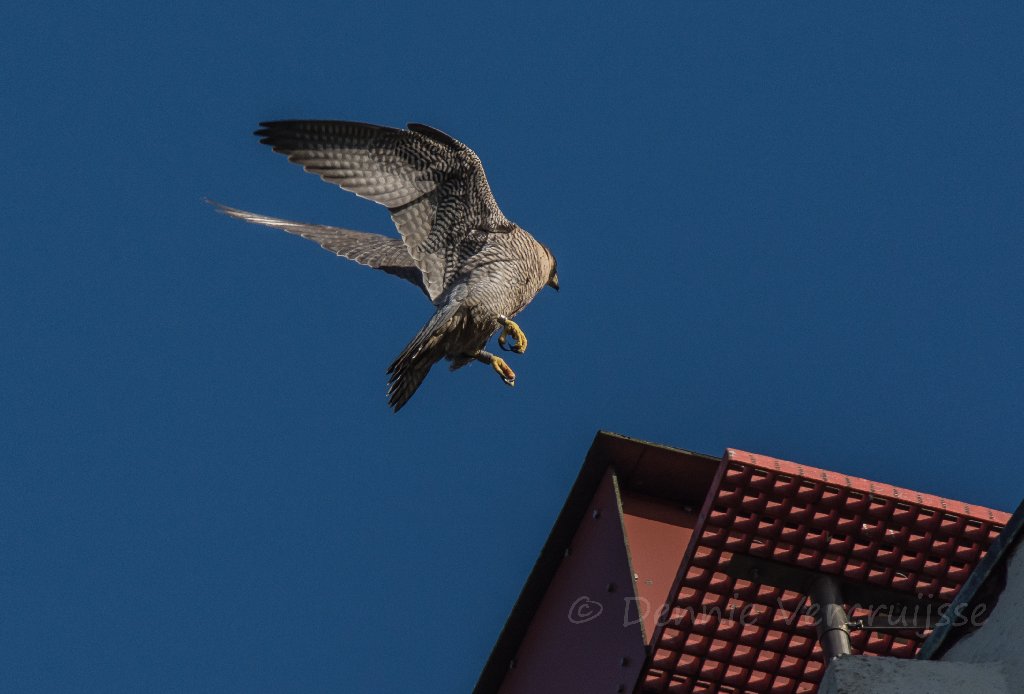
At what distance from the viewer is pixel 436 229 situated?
9.47 metres

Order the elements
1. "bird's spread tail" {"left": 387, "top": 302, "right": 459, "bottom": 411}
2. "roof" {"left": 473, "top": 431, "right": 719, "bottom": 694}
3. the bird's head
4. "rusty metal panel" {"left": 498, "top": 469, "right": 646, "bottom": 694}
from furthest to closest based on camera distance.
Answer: the bird's head → "bird's spread tail" {"left": 387, "top": 302, "right": 459, "bottom": 411} → "roof" {"left": 473, "top": 431, "right": 719, "bottom": 694} → "rusty metal panel" {"left": 498, "top": 469, "right": 646, "bottom": 694}

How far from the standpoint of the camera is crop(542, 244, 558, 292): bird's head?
34.7 feet

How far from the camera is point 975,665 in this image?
4.90 meters

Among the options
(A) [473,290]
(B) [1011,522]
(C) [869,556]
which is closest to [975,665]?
(B) [1011,522]

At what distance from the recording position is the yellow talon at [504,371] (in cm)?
959

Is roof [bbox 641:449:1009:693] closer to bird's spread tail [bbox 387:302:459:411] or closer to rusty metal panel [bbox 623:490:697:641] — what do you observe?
rusty metal panel [bbox 623:490:697:641]

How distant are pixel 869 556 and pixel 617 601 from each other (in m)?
1.63

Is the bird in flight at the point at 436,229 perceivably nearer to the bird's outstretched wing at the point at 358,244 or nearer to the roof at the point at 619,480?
the bird's outstretched wing at the point at 358,244

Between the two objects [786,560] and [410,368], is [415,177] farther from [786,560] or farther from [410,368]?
[786,560]

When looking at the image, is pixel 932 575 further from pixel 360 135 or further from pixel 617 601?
pixel 360 135

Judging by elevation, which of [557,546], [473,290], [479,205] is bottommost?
[557,546]

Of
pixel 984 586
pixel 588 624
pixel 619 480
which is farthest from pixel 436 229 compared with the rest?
pixel 984 586

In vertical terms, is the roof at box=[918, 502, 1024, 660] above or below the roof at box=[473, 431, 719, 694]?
below

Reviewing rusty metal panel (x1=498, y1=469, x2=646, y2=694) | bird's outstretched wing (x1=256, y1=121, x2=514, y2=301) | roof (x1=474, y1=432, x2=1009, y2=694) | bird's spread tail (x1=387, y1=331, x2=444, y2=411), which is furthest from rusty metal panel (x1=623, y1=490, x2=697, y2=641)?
bird's outstretched wing (x1=256, y1=121, x2=514, y2=301)
